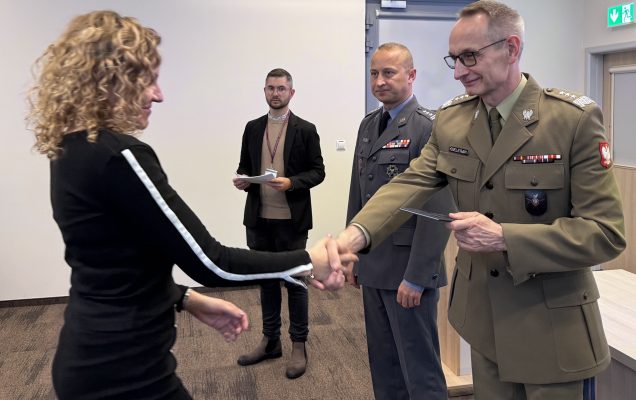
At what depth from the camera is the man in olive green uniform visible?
1.49 meters

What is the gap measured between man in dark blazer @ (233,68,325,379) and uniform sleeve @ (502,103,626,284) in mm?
2041

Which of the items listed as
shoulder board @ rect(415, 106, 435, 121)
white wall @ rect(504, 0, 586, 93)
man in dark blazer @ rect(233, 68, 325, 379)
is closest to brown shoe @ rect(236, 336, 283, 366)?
man in dark blazer @ rect(233, 68, 325, 379)

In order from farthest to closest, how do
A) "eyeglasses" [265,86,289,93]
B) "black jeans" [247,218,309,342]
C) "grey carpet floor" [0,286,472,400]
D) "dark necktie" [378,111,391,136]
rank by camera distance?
"eyeglasses" [265,86,289,93], "black jeans" [247,218,309,342], "grey carpet floor" [0,286,472,400], "dark necktie" [378,111,391,136]

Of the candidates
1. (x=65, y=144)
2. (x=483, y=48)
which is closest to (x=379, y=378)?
(x=483, y=48)

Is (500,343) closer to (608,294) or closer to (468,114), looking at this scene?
(468,114)

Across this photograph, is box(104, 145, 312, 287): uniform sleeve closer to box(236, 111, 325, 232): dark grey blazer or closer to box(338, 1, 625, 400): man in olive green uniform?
box(338, 1, 625, 400): man in olive green uniform

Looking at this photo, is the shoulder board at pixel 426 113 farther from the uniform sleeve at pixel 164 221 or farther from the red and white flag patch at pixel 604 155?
the uniform sleeve at pixel 164 221

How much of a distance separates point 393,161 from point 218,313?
3.58 feet

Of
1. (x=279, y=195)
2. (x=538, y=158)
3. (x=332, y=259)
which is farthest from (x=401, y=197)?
(x=279, y=195)

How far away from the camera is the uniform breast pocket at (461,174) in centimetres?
171

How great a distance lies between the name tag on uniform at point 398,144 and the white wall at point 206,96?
268 centimetres

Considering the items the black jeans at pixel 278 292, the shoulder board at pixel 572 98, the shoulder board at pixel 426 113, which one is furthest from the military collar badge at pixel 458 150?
the black jeans at pixel 278 292

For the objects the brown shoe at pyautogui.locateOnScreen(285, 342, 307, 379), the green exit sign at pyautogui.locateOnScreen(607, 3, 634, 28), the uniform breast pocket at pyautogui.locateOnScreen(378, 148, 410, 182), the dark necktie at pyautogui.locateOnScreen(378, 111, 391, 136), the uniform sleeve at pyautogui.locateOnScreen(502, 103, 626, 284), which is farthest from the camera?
the green exit sign at pyautogui.locateOnScreen(607, 3, 634, 28)

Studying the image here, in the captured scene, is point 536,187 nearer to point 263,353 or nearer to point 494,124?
point 494,124
